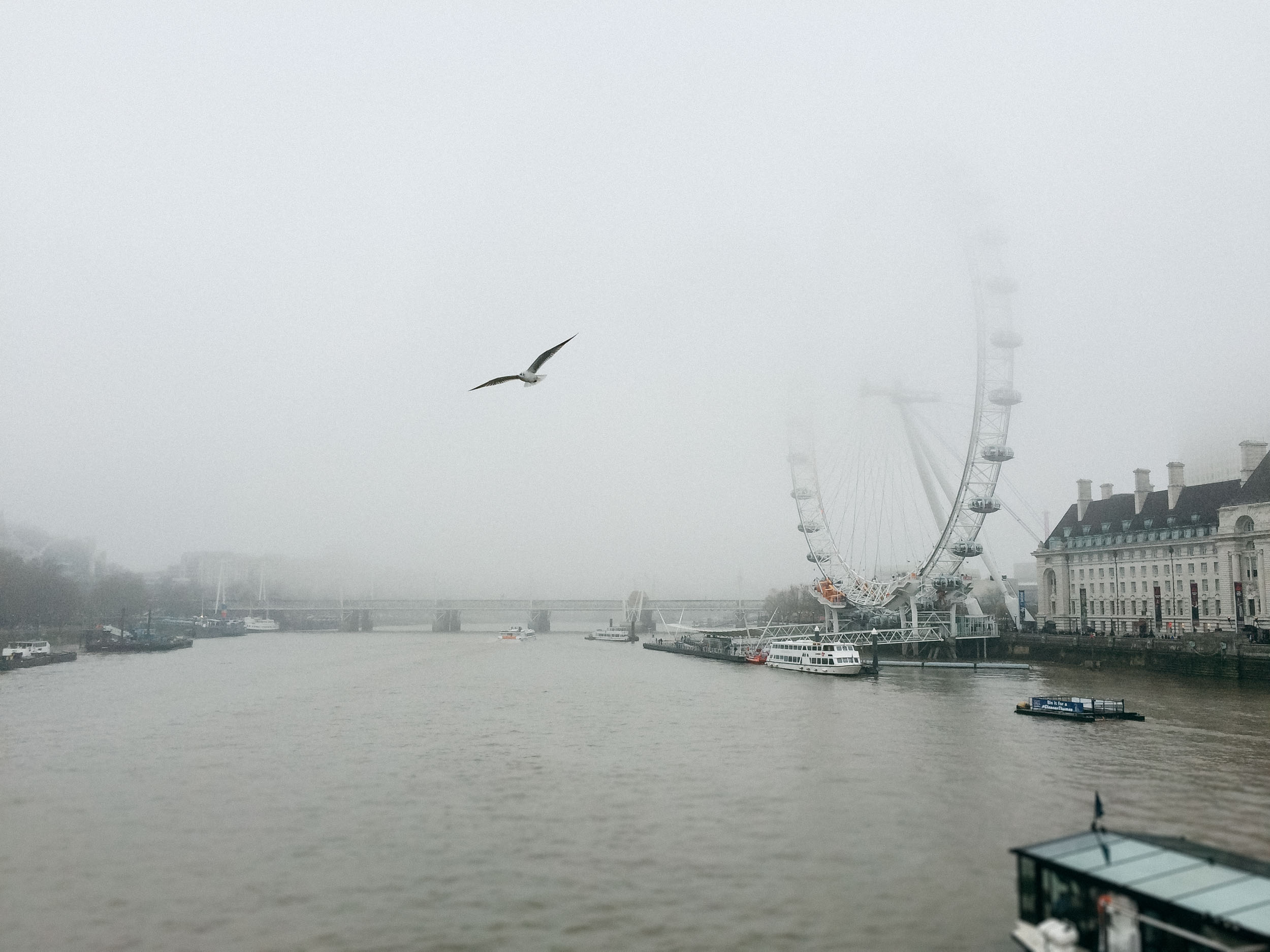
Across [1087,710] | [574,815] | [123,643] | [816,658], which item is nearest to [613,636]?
[123,643]

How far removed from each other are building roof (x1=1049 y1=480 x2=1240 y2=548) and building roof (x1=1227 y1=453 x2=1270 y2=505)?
26 centimetres

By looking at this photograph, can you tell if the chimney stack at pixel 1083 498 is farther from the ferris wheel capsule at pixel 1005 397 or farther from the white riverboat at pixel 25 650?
the white riverboat at pixel 25 650

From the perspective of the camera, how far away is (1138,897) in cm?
1138

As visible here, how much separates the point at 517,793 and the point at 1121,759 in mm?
19902

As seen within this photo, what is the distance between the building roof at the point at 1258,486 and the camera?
219 ft

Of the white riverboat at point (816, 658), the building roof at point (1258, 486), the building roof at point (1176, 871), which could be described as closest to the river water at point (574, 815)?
the building roof at point (1176, 871)

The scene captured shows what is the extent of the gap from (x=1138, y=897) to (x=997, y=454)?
72510 mm

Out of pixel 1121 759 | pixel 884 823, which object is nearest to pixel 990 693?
pixel 1121 759

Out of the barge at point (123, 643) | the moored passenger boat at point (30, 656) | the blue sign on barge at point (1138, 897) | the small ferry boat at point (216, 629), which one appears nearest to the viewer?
the blue sign on barge at point (1138, 897)

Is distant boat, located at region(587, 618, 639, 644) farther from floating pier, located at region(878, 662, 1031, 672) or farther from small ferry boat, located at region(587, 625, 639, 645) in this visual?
floating pier, located at region(878, 662, 1031, 672)

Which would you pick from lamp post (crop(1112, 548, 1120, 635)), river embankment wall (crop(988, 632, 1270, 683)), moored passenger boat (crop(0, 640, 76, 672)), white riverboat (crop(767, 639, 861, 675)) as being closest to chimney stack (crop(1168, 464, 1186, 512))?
lamp post (crop(1112, 548, 1120, 635))

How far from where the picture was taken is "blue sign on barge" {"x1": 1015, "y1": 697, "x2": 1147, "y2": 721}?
38719mm

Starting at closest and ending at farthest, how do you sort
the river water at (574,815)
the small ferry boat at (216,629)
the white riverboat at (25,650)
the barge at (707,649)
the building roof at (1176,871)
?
the building roof at (1176,871) < the river water at (574,815) < the white riverboat at (25,650) < the barge at (707,649) < the small ferry boat at (216,629)

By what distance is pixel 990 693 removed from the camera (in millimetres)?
52500
